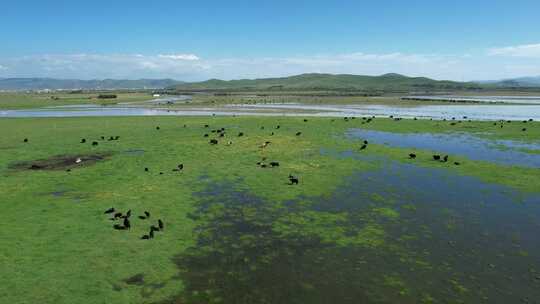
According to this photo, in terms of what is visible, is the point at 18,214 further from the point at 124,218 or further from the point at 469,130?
the point at 469,130

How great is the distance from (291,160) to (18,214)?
1812 centimetres

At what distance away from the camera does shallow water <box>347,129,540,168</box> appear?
102 feet

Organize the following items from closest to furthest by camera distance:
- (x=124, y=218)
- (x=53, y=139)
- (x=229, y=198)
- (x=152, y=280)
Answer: (x=152, y=280) < (x=124, y=218) < (x=229, y=198) < (x=53, y=139)

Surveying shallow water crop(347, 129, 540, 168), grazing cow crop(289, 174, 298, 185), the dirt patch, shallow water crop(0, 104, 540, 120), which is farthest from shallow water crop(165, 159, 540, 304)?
shallow water crop(0, 104, 540, 120)

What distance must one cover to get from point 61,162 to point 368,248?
24.5m

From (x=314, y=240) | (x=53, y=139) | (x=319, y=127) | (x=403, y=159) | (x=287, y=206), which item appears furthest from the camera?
(x=319, y=127)

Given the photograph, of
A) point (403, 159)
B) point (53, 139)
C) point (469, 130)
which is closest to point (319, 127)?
point (469, 130)

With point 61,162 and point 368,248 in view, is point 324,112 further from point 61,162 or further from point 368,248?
point 368,248

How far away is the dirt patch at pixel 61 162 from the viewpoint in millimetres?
28203

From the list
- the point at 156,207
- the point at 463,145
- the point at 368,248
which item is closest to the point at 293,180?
the point at 156,207

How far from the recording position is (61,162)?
2995 centimetres

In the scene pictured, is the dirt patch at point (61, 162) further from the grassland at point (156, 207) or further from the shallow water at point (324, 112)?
the shallow water at point (324, 112)

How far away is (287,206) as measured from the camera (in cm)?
1953

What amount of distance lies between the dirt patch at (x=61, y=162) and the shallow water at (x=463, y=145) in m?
25.8
